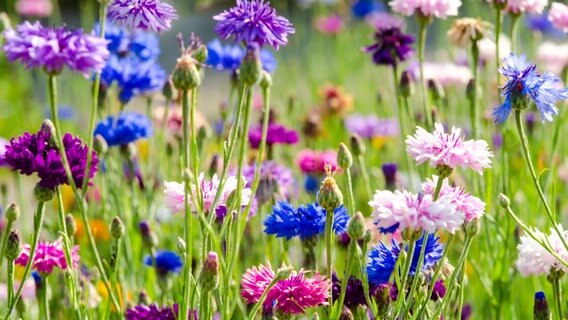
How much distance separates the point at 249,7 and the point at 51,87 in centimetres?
31

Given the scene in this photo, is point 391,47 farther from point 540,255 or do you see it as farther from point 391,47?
point 540,255

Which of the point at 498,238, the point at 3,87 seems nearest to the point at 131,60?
the point at 498,238

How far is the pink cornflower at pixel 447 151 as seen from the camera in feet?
3.44

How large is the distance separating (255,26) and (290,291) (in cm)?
33

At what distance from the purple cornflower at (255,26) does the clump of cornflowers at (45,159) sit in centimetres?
23

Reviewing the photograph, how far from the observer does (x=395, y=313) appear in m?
1.07

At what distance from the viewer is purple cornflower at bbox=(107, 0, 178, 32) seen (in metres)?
1.09

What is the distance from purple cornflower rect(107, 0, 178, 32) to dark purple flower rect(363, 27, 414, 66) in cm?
69

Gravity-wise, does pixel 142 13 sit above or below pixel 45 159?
above

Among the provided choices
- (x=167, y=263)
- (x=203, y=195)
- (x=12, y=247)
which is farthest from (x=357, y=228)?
(x=167, y=263)

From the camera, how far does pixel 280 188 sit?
1672 mm

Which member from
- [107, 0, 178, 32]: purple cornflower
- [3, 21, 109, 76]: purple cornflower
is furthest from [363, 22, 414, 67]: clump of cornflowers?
[3, 21, 109, 76]: purple cornflower

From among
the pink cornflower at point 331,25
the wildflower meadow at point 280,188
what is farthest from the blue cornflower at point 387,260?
the pink cornflower at point 331,25

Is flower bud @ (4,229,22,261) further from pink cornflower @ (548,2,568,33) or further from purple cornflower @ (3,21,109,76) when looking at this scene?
pink cornflower @ (548,2,568,33)
